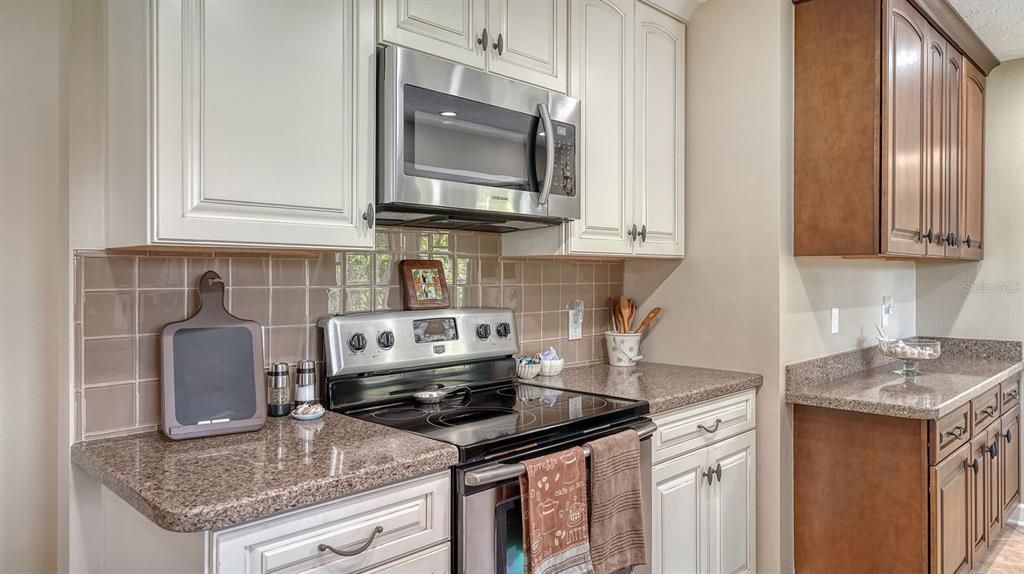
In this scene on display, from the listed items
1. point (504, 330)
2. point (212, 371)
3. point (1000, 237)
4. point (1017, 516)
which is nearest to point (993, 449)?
point (1017, 516)

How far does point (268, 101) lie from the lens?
1464 mm

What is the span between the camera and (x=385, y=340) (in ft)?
6.40

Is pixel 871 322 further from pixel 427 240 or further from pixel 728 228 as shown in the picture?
pixel 427 240

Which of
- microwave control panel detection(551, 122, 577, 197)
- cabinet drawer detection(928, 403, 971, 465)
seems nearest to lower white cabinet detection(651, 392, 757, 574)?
cabinet drawer detection(928, 403, 971, 465)

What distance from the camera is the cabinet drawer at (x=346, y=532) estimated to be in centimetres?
112

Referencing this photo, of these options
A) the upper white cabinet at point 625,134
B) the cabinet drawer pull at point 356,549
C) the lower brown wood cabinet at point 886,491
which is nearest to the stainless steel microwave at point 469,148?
the upper white cabinet at point 625,134

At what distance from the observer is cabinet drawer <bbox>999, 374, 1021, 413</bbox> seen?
9.89 feet

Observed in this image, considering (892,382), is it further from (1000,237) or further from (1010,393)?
(1000,237)

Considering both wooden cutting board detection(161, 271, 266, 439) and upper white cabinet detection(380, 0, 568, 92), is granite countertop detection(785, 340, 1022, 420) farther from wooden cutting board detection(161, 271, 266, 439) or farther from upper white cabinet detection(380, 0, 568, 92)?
wooden cutting board detection(161, 271, 266, 439)

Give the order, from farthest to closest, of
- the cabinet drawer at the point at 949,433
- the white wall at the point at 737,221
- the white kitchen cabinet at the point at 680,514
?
the white wall at the point at 737,221, the cabinet drawer at the point at 949,433, the white kitchen cabinet at the point at 680,514

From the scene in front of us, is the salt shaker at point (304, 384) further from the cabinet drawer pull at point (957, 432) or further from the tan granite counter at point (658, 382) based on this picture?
the cabinet drawer pull at point (957, 432)

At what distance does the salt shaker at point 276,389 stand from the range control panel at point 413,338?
138 mm

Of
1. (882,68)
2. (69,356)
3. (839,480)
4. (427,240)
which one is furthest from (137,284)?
(882,68)

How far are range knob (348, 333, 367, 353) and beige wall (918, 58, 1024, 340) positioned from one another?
3.28 metres
